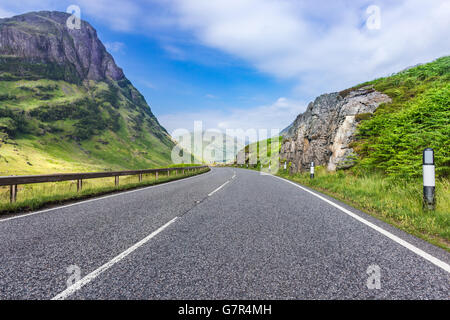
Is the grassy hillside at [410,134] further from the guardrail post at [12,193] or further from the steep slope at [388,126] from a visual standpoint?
the guardrail post at [12,193]

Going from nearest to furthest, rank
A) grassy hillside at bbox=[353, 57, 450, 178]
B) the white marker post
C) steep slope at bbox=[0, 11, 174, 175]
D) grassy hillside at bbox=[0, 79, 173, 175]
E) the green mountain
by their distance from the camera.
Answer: the white marker post
grassy hillside at bbox=[353, 57, 450, 178]
the green mountain
grassy hillside at bbox=[0, 79, 173, 175]
steep slope at bbox=[0, 11, 174, 175]

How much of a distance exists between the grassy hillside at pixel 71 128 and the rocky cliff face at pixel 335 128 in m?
108

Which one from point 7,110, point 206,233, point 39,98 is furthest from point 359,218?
point 39,98

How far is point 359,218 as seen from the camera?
15.4ft

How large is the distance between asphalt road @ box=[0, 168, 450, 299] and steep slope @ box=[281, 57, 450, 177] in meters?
4.23

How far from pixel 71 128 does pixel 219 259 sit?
6835 inches

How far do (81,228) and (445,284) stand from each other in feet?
17.4

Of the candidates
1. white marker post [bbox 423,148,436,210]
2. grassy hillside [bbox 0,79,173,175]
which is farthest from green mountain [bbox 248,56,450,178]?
grassy hillside [bbox 0,79,173,175]

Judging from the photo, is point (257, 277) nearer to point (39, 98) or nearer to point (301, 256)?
point (301, 256)

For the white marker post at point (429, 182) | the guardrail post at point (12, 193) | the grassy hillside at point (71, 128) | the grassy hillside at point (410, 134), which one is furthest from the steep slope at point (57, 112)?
the white marker post at point (429, 182)

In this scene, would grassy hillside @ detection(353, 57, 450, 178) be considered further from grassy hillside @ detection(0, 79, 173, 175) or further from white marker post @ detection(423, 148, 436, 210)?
grassy hillside @ detection(0, 79, 173, 175)

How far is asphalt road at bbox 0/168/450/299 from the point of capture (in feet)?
6.95

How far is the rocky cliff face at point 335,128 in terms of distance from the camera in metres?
13.4

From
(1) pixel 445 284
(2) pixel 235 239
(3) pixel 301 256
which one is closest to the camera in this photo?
(1) pixel 445 284
